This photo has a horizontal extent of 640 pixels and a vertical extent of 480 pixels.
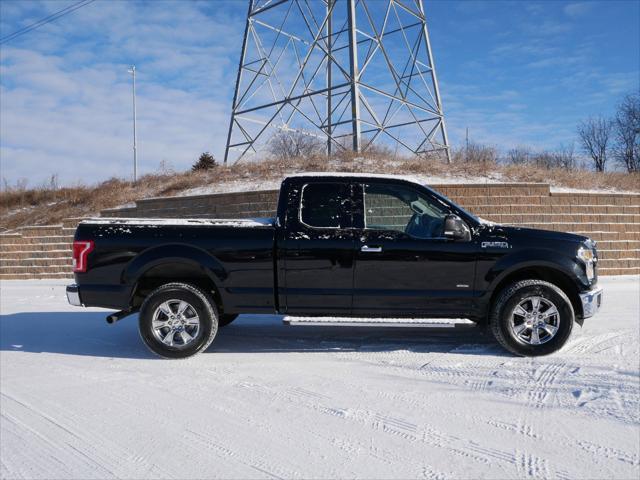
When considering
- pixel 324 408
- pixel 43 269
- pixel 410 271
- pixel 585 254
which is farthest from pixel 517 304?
pixel 43 269

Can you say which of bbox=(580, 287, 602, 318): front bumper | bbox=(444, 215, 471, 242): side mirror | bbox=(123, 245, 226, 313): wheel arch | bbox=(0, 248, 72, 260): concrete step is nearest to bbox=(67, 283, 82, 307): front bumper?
bbox=(123, 245, 226, 313): wheel arch

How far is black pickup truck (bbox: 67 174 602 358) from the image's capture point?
534 centimetres

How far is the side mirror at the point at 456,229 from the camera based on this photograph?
5234 millimetres

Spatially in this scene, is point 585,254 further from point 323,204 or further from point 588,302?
point 323,204

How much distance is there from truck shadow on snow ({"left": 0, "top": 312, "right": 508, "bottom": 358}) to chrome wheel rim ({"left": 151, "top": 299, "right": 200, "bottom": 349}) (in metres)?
0.41

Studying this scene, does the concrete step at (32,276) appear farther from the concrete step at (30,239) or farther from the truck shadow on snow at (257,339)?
the truck shadow on snow at (257,339)

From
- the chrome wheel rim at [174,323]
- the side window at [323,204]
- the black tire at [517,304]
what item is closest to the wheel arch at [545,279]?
the black tire at [517,304]

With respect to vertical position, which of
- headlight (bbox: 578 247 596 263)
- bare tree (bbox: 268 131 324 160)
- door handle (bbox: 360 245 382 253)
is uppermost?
bare tree (bbox: 268 131 324 160)

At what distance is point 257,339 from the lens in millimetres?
6391

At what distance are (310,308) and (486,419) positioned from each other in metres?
2.31

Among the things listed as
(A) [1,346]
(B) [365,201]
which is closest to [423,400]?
(B) [365,201]

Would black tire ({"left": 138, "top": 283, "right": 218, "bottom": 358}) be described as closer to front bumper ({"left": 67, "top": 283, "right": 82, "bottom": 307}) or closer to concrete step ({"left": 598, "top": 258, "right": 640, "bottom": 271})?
front bumper ({"left": 67, "top": 283, "right": 82, "bottom": 307})

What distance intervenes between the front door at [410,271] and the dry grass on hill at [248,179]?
9637mm

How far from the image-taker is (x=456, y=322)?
544cm
